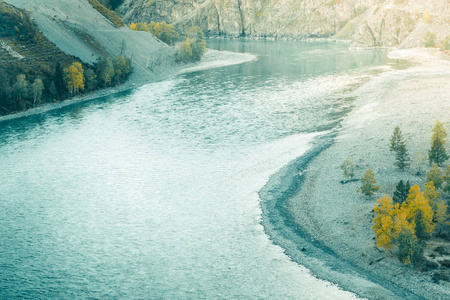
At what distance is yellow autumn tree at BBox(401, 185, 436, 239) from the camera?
34562 mm

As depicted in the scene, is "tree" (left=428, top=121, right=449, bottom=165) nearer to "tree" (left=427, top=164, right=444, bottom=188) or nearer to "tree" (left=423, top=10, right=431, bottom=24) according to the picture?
"tree" (left=427, top=164, right=444, bottom=188)

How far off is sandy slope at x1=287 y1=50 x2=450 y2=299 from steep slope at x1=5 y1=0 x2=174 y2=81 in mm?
66392

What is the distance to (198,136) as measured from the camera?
220 ft

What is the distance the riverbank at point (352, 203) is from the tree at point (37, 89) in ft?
181

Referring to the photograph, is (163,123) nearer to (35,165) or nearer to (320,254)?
(35,165)

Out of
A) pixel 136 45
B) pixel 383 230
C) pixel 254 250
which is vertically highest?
pixel 136 45

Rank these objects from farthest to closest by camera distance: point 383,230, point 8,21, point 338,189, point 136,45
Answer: point 136,45 < point 8,21 < point 338,189 < point 383,230

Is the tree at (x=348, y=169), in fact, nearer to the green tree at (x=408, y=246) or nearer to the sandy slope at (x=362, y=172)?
the sandy slope at (x=362, y=172)

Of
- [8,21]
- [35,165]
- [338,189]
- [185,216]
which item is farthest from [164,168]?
[8,21]

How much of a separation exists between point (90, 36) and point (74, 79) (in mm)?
34825

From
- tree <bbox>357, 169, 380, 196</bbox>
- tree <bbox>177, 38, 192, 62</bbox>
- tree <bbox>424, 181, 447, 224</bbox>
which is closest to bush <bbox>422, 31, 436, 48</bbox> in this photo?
tree <bbox>177, 38, 192, 62</bbox>

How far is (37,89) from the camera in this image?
83625mm

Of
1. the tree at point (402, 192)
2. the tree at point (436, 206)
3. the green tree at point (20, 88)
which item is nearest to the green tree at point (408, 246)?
the tree at point (436, 206)

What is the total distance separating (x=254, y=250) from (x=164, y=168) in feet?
70.9
